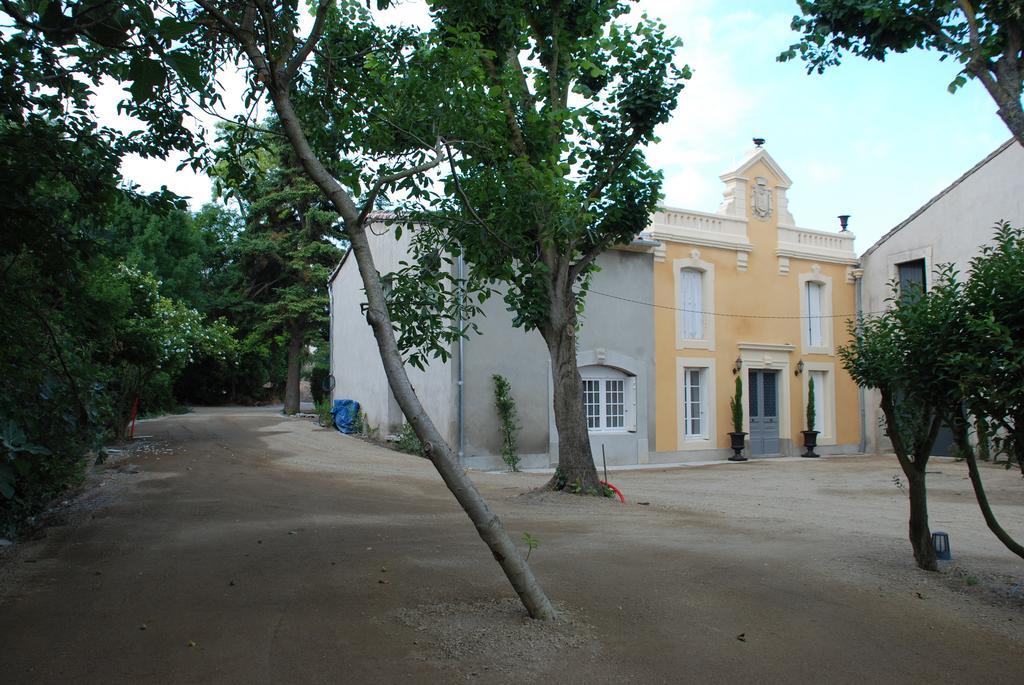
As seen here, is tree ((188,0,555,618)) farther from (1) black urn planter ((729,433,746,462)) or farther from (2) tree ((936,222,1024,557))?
(1) black urn planter ((729,433,746,462))

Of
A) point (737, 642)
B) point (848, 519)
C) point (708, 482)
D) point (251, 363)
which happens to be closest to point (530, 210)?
point (737, 642)

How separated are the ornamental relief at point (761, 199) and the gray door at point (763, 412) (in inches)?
181

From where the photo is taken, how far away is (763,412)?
23.2 m

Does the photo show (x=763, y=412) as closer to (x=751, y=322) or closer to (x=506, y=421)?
(x=751, y=322)

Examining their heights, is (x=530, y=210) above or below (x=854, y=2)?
below

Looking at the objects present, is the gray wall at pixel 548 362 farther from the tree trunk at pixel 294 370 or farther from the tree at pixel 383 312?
the tree trunk at pixel 294 370

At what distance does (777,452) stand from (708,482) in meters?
7.54

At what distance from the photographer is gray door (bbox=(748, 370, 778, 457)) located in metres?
23.0

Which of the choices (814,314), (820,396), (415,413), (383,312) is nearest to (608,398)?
(820,396)

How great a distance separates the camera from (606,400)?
20469 mm

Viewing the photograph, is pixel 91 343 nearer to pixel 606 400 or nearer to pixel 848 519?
pixel 848 519

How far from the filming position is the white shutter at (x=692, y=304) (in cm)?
2195

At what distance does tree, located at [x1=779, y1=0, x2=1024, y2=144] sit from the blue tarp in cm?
1770

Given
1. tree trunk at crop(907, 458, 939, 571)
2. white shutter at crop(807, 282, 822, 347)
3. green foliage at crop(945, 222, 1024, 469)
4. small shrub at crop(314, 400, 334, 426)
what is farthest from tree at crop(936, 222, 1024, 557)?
small shrub at crop(314, 400, 334, 426)
